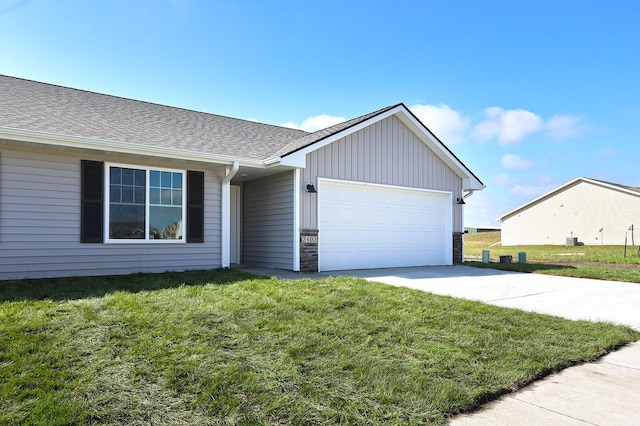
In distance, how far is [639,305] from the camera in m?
6.34

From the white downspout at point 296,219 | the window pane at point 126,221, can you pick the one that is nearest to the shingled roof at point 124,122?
the white downspout at point 296,219

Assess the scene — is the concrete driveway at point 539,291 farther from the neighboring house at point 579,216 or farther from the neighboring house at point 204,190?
the neighboring house at point 579,216

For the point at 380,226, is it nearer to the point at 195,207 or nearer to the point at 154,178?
the point at 195,207

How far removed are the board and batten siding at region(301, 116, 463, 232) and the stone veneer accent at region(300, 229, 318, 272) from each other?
0.56ft

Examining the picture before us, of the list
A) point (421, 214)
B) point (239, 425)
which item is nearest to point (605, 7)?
point (421, 214)

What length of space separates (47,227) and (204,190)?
2919 millimetres

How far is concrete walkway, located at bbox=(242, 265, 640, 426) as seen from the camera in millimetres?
2705

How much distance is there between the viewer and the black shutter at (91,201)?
751cm

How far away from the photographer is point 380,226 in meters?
10.9

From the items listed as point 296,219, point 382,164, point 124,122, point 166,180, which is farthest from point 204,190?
point 382,164

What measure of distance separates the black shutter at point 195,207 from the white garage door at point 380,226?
271 cm

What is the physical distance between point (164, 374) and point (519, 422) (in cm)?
247

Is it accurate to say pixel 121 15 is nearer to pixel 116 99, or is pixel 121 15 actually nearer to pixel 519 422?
pixel 116 99

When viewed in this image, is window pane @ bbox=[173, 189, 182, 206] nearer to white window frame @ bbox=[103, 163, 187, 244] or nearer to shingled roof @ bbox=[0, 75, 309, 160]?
white window frame @ bbox=[103, 163, 187, 244]
